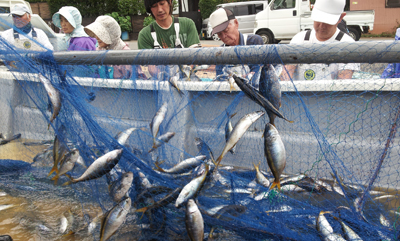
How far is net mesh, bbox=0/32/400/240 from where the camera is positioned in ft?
9.52

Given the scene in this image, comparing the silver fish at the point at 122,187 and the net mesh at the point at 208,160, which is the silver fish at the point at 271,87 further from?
the silver fish at the point at 122,187

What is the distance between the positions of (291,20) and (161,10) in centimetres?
1499

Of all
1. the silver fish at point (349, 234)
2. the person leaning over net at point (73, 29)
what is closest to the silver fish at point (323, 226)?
the silver fish at point (349, 234)

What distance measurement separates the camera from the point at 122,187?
2.84m

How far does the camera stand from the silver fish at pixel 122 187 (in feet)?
9.30

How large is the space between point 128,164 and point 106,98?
1.98m

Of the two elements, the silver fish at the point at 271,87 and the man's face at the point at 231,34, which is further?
the man's face at the point at 231,34

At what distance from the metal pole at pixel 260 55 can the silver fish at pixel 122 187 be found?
1.10 m

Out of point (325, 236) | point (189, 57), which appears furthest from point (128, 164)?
point (325, 236)

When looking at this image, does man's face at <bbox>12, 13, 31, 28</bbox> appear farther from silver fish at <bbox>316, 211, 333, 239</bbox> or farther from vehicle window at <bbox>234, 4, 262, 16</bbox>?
vehicle window at <bbox>234, 4, 262, 16</bbox>

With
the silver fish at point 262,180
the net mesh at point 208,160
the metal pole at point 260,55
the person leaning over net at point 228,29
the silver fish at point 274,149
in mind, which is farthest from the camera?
the person leaning over net at point 228,29

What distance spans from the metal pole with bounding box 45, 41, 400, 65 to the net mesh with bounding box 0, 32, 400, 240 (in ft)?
0.18

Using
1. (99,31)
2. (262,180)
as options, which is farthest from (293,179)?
(99,31)

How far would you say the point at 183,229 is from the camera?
309 centimetres
